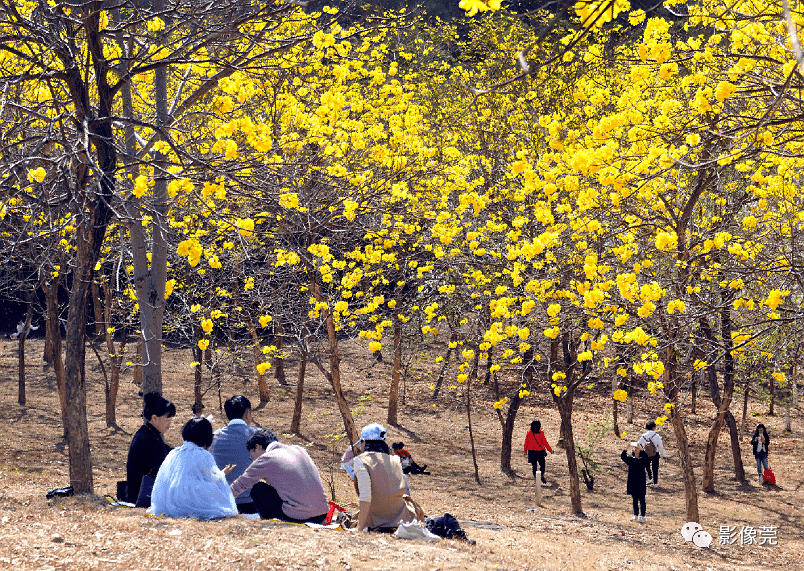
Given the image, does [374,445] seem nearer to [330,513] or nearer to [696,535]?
[330,513]

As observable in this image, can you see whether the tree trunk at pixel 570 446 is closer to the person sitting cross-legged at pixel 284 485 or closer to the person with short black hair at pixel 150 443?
the person sitting cross-legged at pixel 284 485

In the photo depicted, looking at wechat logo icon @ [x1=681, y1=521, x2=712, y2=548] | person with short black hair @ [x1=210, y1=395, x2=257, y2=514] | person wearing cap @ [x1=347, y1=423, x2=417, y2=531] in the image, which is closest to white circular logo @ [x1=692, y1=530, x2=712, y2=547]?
wechat logo icon @ [x1=681, y1=521, x2=712, y2=548]

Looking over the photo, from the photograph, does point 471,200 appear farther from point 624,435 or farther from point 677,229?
point 624,435

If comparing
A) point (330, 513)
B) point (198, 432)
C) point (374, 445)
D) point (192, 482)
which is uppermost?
point (198, 432)

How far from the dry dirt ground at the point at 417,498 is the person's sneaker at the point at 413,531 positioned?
0.09m

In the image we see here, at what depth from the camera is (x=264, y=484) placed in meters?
6.36

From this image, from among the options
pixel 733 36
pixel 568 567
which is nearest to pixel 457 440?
pixel 568 567

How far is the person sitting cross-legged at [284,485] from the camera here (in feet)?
20.5

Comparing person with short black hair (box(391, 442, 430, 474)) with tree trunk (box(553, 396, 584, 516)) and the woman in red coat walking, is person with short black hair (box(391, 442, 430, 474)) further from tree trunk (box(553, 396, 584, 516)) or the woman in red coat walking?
tree trunk (box(553, 396, 584, 516))

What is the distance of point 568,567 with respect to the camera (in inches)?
277

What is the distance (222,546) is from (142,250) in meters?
4.27

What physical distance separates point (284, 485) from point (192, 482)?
31.2 inches

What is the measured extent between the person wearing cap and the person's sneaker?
103 millimetres

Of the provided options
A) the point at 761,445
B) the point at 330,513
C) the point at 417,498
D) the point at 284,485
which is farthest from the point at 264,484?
the point at 761,445
